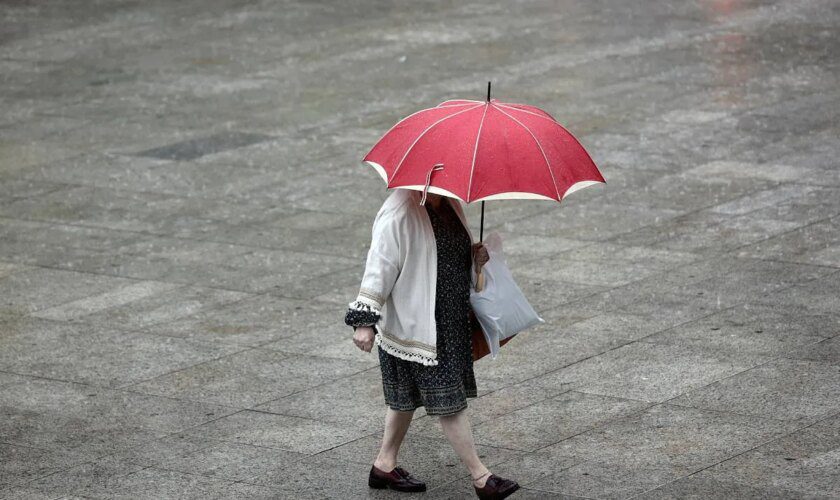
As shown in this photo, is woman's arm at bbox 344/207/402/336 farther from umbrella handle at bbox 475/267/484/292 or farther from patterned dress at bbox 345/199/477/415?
umbrella handle at bbox 475/267/484/292

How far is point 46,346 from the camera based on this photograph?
27.7 feet

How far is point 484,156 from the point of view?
581cm

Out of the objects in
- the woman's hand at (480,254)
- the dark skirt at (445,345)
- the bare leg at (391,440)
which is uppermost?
the woman's hand at (480,254)

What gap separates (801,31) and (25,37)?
10843 mm

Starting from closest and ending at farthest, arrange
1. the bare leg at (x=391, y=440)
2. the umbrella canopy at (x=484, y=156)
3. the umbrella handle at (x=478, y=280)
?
the umbrella canopy at (x=484, y=156) < the umbrella handle at (x=478, y=280) < the bare leg at (x=391, y=440)

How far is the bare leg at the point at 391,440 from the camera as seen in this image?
6.30 m

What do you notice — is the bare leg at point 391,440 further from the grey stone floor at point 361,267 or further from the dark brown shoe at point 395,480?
the grey stone floor at point 361,267

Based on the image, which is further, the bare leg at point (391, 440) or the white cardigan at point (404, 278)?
the bare leg at point (391, 440)

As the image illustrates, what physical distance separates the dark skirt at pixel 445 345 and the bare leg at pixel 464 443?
0.06m

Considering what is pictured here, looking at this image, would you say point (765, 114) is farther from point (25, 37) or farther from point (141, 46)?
point (25, 37)

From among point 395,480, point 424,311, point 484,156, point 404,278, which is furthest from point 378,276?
point 395,480

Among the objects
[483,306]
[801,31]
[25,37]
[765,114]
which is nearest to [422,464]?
[483,306]

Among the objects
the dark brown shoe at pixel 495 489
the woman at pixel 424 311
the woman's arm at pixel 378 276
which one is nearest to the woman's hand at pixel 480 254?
the woman at pixel 424 311

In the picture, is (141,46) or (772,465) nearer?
(772,465)
